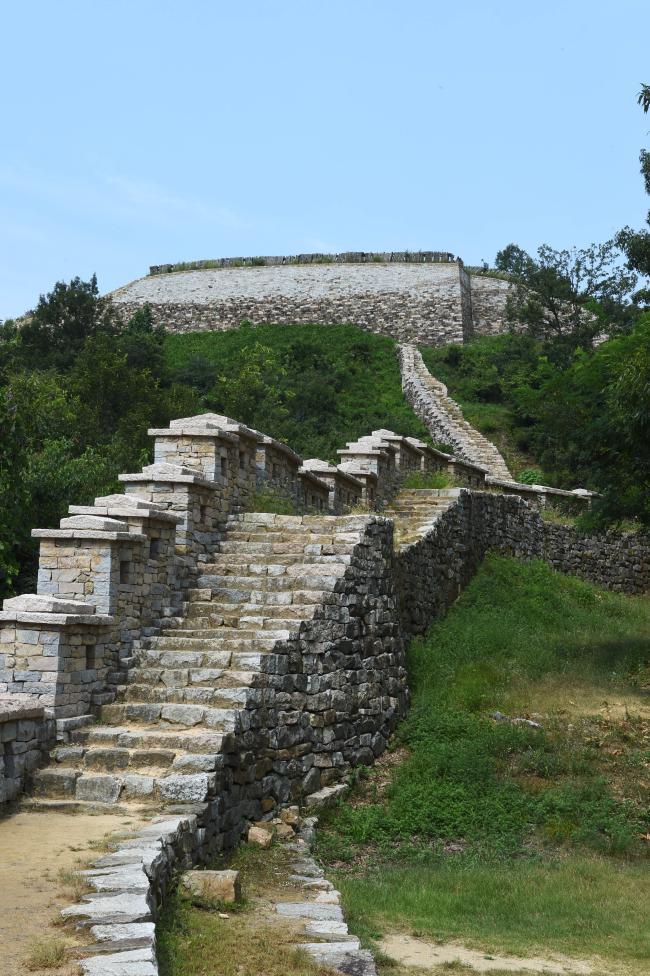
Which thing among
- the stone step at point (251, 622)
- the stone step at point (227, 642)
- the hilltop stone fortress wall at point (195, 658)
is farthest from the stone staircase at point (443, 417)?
the stone step at point (227, 642)

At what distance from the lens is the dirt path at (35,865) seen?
587 cm

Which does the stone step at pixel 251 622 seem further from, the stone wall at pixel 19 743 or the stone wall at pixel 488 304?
the stone wall at pixel 488 304

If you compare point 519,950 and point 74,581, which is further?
point 74,581

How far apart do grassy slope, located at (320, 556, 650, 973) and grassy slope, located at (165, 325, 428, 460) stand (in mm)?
12966

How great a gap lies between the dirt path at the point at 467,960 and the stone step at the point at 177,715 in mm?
2925

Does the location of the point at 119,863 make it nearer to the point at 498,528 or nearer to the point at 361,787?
the point at 361,787

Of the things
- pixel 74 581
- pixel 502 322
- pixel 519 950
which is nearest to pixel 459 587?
pixel 74 581

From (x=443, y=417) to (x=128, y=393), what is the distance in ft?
36.2

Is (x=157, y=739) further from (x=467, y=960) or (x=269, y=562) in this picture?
(x=467, y=960)

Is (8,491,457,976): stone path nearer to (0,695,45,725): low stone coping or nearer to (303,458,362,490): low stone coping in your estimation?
(0,695,45,725): low stone coping

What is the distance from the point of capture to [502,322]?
168ft

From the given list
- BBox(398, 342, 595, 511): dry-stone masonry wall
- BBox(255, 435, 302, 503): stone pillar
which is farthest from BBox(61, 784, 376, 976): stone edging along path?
BBox(398, 342, 595, 511): dry-stone masonry wall

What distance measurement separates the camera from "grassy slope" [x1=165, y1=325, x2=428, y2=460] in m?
32.2

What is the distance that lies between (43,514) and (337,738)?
6.84 metres
